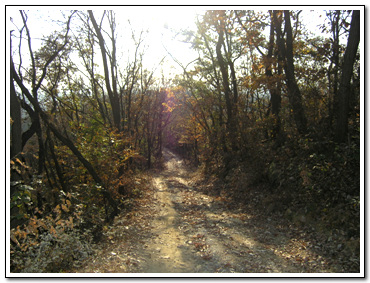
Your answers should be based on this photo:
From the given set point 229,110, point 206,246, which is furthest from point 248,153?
point 206,246

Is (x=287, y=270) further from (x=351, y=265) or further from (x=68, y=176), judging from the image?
(x=68, y=176)

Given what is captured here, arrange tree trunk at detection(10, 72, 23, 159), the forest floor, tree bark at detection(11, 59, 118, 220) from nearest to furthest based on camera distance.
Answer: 1. the forest floor
2. tree trunk at detection(10, 72, 23, 159)
3. tree bark at detection(11, 59, 118, 220)

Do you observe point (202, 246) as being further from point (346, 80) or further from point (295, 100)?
point (295, 100)

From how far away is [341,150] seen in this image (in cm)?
789

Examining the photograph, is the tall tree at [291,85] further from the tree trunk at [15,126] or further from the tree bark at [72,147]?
the tree trunk at [15,126]

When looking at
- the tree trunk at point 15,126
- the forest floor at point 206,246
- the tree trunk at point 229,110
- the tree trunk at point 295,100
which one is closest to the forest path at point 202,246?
the forest floor at point 206,246

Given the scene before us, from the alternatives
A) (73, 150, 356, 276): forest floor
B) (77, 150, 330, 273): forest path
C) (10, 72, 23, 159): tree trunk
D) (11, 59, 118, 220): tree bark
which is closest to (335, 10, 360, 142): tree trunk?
(73, 150, 356, 276): forest floor

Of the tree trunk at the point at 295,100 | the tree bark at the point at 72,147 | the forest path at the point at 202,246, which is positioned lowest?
the forest path at the point at 202,246

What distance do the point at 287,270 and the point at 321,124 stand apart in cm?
599

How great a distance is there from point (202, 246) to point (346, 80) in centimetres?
632

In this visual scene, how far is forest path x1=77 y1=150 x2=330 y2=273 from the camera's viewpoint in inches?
200

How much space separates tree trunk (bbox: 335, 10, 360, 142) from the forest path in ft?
11.6

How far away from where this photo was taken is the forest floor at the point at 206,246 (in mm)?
5078

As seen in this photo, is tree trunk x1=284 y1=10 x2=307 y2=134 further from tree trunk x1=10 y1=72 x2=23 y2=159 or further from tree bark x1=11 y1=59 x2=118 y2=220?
tree trunk x1=10 y1=72 x2=23 y2=159
